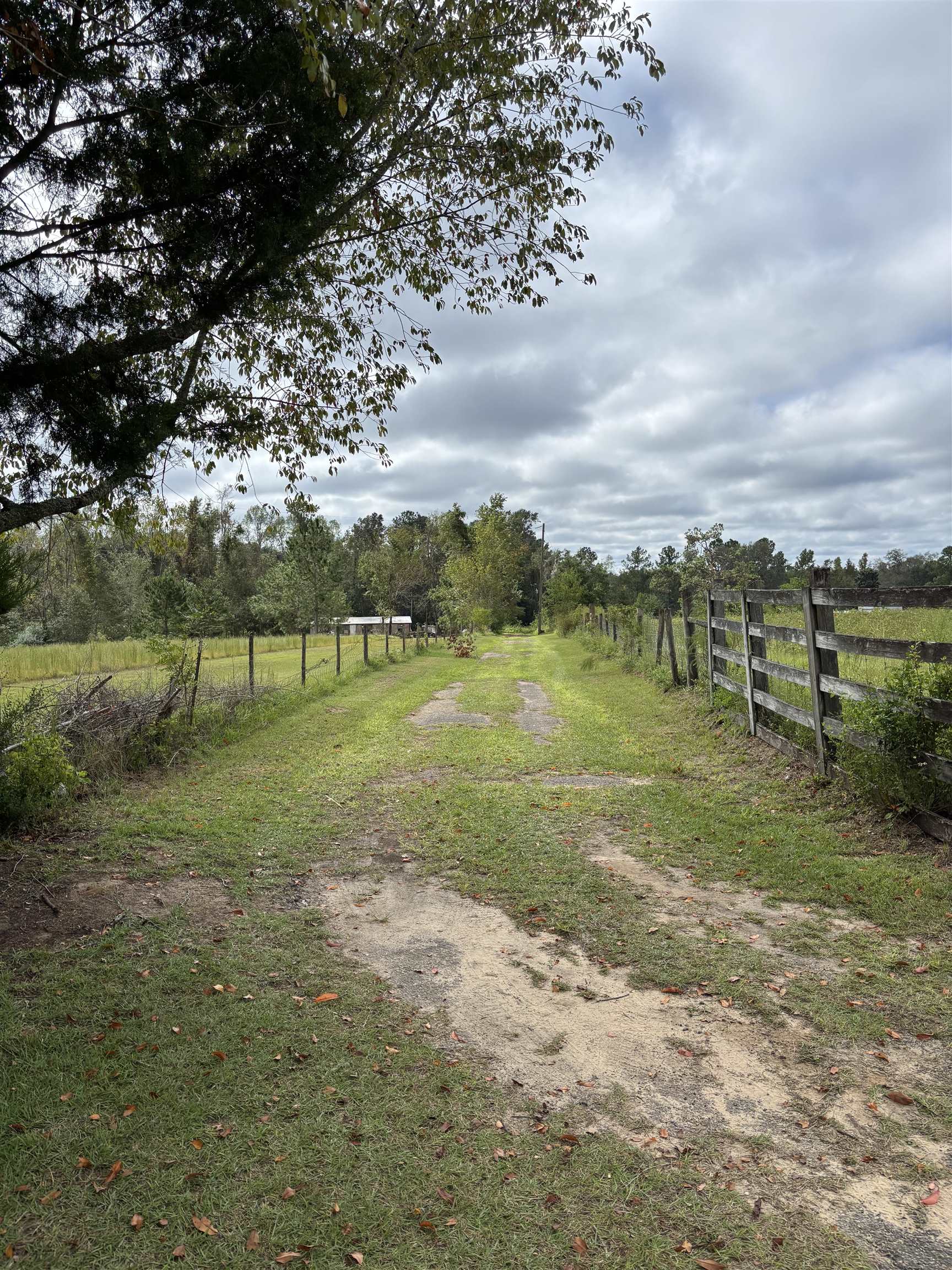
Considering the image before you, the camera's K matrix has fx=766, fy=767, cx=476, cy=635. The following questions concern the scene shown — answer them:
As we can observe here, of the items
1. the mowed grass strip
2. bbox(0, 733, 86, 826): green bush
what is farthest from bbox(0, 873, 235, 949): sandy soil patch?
bbox(0, 733, 86, 826): green bush

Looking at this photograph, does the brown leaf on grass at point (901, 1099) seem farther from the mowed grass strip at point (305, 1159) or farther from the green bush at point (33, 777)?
the green bush at point (33, 777)

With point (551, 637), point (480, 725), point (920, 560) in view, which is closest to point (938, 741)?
point (480, 725)

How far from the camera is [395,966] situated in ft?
13.8

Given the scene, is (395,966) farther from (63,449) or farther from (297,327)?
(297,327)

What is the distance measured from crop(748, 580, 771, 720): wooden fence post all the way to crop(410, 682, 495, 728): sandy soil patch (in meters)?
4.17

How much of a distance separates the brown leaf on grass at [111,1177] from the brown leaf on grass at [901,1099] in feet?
9.36

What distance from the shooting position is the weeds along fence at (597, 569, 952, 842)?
221 inches

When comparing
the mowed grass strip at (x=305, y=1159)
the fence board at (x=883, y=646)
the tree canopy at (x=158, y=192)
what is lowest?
the mowed grass strip at (x=305, y=1159)

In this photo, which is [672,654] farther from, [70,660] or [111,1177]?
[70,660]

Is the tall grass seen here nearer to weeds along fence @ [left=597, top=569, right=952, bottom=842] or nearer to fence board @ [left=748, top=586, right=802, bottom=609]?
weeds along fence @ [left=597, top=569, right=952, bottom=842]

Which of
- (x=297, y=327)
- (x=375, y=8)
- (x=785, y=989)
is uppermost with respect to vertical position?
(x=375, y=8)

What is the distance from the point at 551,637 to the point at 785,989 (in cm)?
4284

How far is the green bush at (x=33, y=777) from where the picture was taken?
6.33 meters

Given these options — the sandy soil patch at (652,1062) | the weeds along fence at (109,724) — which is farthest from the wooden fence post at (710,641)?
the sandy soil patch at (652,1062)
